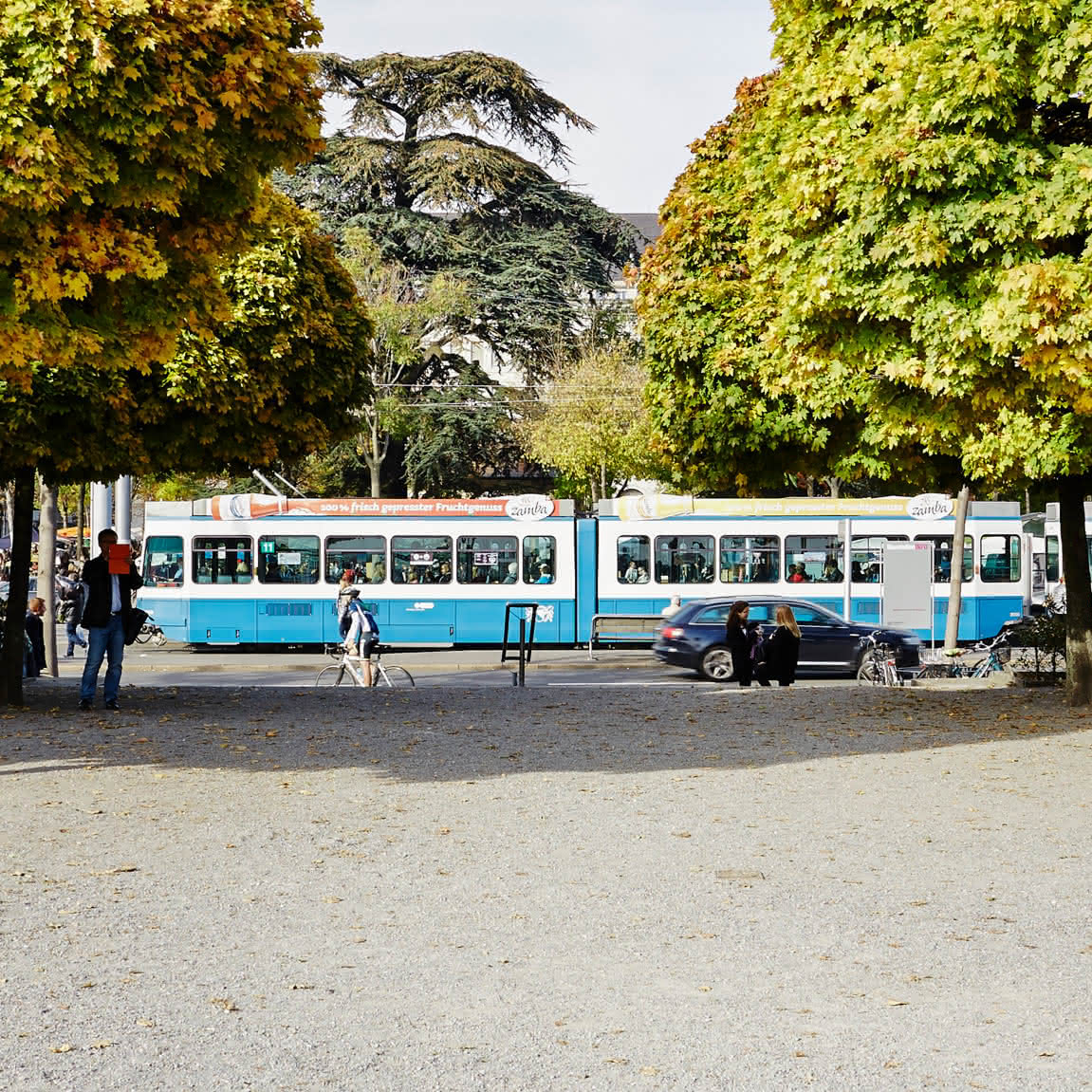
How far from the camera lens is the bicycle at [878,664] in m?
22.0

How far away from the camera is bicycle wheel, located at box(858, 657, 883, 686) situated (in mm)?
23125

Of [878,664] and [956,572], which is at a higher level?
[956,572]

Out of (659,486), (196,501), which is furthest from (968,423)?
(659,486)

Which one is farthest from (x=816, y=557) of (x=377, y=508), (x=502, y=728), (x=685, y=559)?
(x=502, y=728)

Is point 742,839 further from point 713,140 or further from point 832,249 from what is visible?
point 713,140

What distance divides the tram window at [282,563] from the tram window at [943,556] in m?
12.4

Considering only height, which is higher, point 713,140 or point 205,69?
point 713,140

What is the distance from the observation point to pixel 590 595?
104 ft

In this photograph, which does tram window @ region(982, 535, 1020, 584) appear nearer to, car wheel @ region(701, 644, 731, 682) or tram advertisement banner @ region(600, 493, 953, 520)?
tram advertisement banner @ region(600, 493, 953, 520)

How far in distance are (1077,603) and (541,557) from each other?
1622 cm

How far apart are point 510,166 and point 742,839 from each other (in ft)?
129

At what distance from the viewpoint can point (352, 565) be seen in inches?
1235

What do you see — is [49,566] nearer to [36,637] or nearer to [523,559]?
[36,637]

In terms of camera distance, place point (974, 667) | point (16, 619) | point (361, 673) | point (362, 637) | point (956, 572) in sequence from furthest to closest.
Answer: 1. point (956, 572)
2. point (974, 667)
3. point (361, 673)
4. point (362, 637)
5. point (16, 619)
